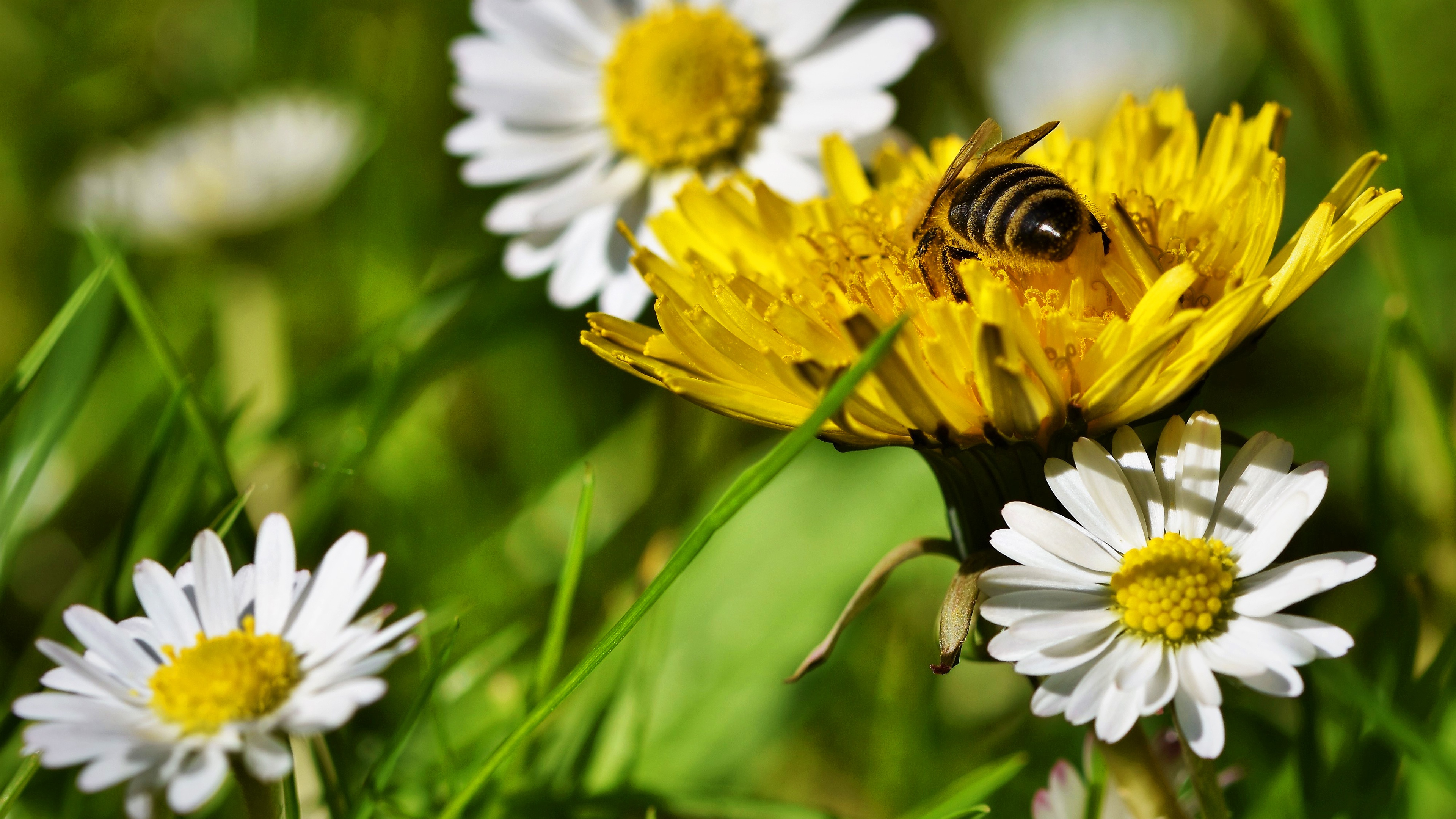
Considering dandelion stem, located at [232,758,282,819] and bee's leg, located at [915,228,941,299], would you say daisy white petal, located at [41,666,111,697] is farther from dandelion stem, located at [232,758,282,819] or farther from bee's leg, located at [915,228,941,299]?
bee's leg, located at [915,228,941,299]

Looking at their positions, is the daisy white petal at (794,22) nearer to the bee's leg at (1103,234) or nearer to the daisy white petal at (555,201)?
the daisy white petal at (555,201)

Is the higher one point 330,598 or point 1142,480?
point 330,598

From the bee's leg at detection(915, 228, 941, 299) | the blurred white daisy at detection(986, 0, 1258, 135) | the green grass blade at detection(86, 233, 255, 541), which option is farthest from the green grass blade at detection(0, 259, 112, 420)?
the blurred white daisy at detection(986, 0, 1258, 135)

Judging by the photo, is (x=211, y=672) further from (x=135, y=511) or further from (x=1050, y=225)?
(x=1050, y=225)

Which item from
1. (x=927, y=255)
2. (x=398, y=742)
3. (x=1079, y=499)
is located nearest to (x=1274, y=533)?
(x=1079, y=499)

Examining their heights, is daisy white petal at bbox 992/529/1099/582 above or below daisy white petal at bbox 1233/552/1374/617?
above

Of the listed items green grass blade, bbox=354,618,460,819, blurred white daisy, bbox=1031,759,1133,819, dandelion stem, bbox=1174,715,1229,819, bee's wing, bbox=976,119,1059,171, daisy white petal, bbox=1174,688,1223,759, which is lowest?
blurred white daisy, bbox=1031,759,1133,819
